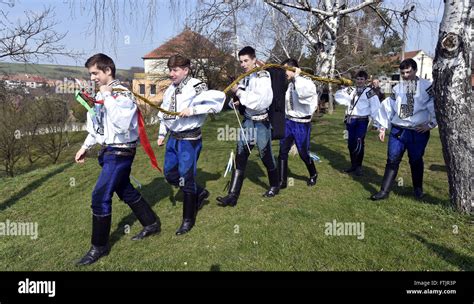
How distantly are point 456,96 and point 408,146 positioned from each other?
101 centimetres

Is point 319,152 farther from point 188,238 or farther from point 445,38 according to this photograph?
point 188,238

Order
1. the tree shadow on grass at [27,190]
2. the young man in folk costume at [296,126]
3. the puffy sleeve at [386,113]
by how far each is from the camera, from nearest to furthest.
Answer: the puffy sleeve at [386,113]
the young man in folk costume at [296,126]
the tree shadow on grass at [27,190]

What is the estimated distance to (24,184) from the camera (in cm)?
771

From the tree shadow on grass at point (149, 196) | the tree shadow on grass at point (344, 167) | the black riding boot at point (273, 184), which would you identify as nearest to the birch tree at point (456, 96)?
the tree shadow on grass at point (344, 167)

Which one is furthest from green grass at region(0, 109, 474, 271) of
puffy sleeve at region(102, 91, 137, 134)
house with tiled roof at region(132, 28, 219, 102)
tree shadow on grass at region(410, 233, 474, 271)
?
house with tiled roof at region(132, 28, 219, 102)

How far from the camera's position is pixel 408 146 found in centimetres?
498

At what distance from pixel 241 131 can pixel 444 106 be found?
2.73m

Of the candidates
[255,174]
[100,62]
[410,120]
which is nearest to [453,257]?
[410,120]

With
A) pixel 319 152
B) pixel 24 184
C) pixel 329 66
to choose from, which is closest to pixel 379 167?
pixel 319 152

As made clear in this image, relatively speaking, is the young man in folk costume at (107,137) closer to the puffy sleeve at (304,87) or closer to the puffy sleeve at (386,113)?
the puffy sleeve at (304,87)

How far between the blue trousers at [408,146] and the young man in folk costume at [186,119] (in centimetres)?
283

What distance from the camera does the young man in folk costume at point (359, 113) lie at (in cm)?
674

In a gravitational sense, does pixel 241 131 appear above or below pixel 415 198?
above
